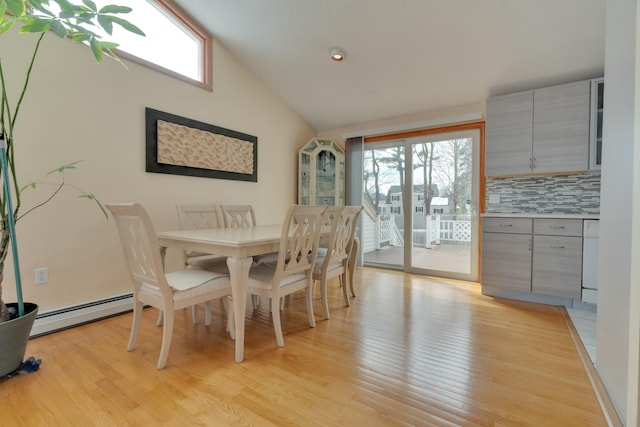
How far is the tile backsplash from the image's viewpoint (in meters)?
2.97

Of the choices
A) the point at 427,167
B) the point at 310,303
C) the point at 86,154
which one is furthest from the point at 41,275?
the point at 427,167

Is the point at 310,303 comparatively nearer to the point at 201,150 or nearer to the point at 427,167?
the point at 201,150

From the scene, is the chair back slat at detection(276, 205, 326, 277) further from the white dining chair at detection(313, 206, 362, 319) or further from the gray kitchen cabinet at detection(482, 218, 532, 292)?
the gray kitchen cabinet at detection(482, 218, 532, 292)

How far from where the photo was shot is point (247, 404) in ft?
4.48

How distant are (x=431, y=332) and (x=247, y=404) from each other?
139cm

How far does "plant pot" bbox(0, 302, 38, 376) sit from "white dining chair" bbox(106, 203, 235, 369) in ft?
1.68

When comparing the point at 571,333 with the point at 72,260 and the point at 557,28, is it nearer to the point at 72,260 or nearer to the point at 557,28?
the point at 557,28

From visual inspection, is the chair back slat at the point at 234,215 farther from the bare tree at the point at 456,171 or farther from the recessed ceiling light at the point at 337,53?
the bare tree at the point at 456,171

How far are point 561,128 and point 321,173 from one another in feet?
9.34

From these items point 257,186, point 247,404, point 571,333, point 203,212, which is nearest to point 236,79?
point 257,186

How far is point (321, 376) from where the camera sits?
159cm

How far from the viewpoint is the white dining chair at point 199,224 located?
2.38m

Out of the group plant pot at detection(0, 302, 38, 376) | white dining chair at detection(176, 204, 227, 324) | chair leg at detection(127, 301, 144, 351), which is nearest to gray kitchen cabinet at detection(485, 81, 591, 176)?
white dining chair at detection(176, 204, 227, 324)

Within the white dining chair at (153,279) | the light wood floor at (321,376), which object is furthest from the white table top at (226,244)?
the light wood floor at (321,376)
